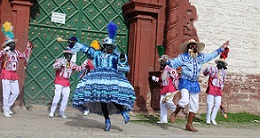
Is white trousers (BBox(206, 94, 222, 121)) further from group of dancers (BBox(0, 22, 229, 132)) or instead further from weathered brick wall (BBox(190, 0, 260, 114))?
weathered brick wall (BBox(190, 0, 260, 114))

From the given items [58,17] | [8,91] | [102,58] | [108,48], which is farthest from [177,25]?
[8,91]

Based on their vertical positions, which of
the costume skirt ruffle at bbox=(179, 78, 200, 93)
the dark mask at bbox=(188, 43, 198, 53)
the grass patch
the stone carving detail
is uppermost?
the stone carving detail

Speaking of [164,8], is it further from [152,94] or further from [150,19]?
[152,94]

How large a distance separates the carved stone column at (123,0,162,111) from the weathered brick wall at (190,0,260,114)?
141cm

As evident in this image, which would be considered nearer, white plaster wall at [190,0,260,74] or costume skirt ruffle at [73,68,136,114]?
costume skirt ruffle at [73,68,136,114]

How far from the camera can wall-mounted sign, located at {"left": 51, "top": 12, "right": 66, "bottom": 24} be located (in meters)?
11.8

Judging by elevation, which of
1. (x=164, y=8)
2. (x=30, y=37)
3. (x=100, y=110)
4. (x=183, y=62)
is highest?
(x=164, y=8)

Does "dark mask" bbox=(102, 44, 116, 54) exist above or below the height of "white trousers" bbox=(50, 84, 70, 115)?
above

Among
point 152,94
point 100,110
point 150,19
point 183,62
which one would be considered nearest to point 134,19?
point 150,19

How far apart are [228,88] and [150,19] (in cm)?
317

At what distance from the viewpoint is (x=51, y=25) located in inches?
463

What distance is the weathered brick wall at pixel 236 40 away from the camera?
12.9 m

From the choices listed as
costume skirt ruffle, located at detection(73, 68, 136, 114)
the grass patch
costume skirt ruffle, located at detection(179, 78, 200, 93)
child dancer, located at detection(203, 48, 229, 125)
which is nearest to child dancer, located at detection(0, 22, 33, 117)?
costume skirt ruffle, located at detection(73, 68, 136, 114)

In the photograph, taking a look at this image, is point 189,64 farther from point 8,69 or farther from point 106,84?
point 8,69
